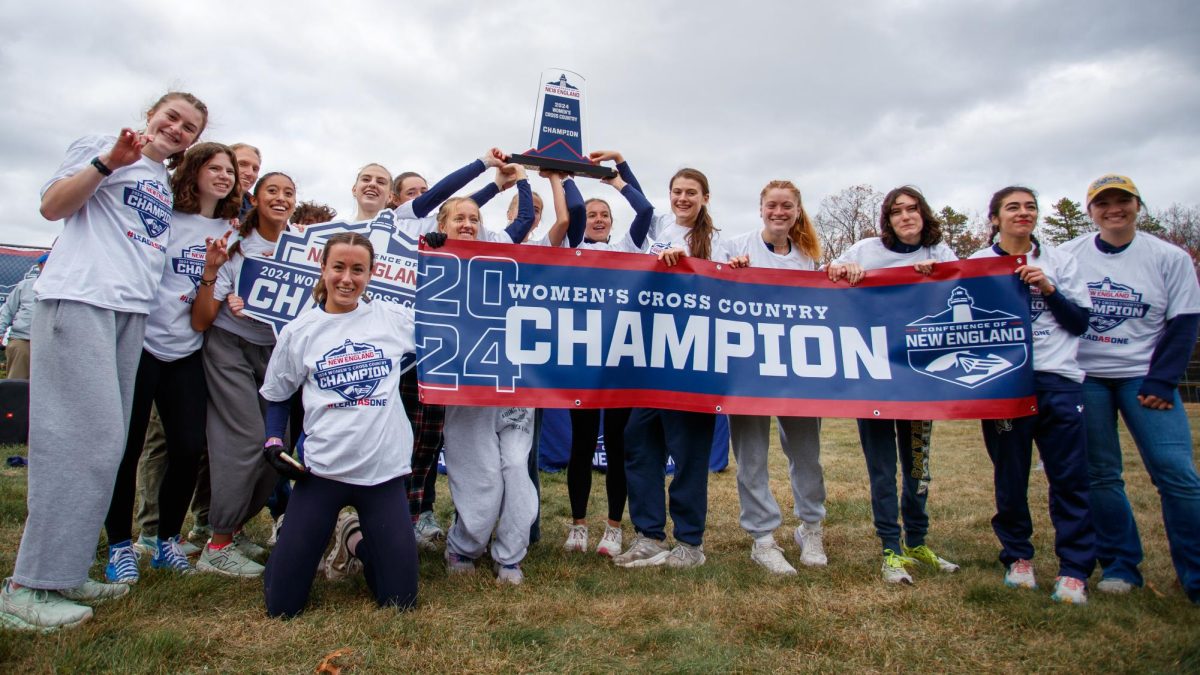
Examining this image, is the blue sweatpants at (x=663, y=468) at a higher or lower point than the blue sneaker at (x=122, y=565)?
higher

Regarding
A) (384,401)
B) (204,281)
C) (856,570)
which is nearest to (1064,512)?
(856,570)

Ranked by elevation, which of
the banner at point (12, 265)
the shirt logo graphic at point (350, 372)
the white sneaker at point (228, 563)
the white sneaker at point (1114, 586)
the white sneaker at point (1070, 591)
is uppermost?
the banner at point (12, 265)

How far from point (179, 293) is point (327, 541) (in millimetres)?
1512

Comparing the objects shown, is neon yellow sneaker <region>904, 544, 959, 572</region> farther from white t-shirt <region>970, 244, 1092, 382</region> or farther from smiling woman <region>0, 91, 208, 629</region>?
smiling woman <region>0, 91, 208, 629</region>

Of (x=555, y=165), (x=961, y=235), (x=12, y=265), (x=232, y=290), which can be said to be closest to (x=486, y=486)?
(x=232, y=290)

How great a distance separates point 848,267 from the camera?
4145 millimetres

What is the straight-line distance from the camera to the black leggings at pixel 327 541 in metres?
2.94

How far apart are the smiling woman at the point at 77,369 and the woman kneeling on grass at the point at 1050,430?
14.1 feet

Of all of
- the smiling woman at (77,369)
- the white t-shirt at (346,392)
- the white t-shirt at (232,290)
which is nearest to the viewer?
the smiling woman at (77,369)

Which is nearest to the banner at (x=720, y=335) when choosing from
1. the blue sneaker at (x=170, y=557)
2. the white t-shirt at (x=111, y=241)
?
the white t-shirt at (x=111, y=241)

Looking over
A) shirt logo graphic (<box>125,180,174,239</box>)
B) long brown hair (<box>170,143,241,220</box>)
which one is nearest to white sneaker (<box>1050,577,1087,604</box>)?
shirt logo graphic (<box>125,180,174,239</box>)

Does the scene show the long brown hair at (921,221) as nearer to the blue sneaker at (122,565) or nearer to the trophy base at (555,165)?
the trophy base at (555,165)

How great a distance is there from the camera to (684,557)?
395cm

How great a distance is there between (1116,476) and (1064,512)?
465 mm
